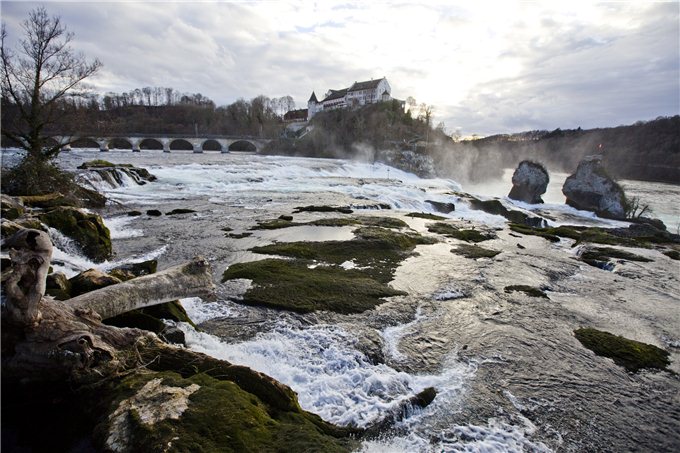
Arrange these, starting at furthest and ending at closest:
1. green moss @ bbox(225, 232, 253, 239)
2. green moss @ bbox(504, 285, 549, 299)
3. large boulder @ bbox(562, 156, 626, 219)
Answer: large boulder @ bbox(562, 156, 626, 219)
green moss @ bbox(225, 232, 253, 239)
green moss @ bbox(504, 285, 549, 299)

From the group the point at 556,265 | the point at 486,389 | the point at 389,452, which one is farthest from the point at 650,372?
the point at 556,265

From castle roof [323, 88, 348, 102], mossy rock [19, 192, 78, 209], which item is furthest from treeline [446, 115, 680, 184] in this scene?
mossy rock [19, 192, 78, 209]

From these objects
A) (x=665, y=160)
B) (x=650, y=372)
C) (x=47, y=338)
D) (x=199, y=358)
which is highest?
(x=665, y=160)

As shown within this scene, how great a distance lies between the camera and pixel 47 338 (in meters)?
3.51

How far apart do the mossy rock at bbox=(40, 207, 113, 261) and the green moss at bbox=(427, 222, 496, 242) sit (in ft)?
49.8

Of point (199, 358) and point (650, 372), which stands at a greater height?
point (199, 358)

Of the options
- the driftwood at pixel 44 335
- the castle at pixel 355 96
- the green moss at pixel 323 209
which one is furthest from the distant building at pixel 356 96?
the driftwood at pixel 44 335

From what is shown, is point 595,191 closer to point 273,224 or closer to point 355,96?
point 273,224

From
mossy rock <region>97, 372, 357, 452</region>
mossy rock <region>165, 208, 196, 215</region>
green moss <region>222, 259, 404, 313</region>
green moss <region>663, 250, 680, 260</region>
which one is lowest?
green moss <region>663, 250, 680, 260</region>

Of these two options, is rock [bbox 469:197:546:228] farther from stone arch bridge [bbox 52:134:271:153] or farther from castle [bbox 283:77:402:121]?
castle [bbox 283:77:402:121]

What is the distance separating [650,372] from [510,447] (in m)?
4.79

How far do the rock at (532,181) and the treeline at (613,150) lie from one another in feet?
120

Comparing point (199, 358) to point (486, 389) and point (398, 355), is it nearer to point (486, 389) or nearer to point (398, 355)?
point (398, 355)

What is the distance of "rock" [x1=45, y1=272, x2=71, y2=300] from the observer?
5500mm
